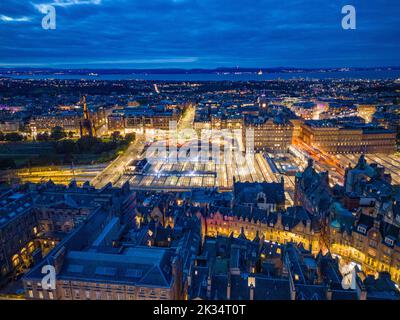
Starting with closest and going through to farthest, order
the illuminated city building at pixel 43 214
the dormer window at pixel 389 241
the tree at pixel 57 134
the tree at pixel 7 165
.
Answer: the dormer window at pixel 389 241, the illuminated city building at pixel 43 214, the tree at pixel 7 165, the tree at pixel 57 134

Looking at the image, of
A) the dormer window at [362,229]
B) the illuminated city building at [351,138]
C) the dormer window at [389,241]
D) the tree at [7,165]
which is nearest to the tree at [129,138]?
the tree at [7,165]

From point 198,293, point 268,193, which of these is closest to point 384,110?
point 268,193

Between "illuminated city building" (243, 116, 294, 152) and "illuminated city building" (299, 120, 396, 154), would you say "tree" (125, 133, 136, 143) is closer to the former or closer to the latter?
"illuminated city building" (243, 116, 294, 152)

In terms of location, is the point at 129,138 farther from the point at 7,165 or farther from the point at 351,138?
the point at 351,138

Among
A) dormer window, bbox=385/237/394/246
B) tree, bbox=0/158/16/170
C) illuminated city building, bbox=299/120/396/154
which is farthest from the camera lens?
illuminated city building, bbox=299/120/396/154

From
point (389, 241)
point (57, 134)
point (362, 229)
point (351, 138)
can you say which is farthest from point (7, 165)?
point (351, 138)

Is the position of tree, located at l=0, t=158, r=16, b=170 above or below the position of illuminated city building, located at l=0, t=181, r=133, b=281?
above

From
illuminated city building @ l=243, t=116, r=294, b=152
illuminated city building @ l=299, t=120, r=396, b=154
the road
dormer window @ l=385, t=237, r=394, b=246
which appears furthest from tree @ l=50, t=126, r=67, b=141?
dormer window @ l=385, t=237, r=394, b=246

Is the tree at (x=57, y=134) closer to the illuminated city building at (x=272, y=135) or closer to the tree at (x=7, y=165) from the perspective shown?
the tree at (x=7, y=165)

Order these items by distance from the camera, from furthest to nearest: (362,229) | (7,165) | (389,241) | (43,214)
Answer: (7,165), (43,214), (362,229), (389,241)

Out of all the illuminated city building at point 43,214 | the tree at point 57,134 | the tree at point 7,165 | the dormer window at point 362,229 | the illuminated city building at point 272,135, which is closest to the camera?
the dormer window at point 362,229
